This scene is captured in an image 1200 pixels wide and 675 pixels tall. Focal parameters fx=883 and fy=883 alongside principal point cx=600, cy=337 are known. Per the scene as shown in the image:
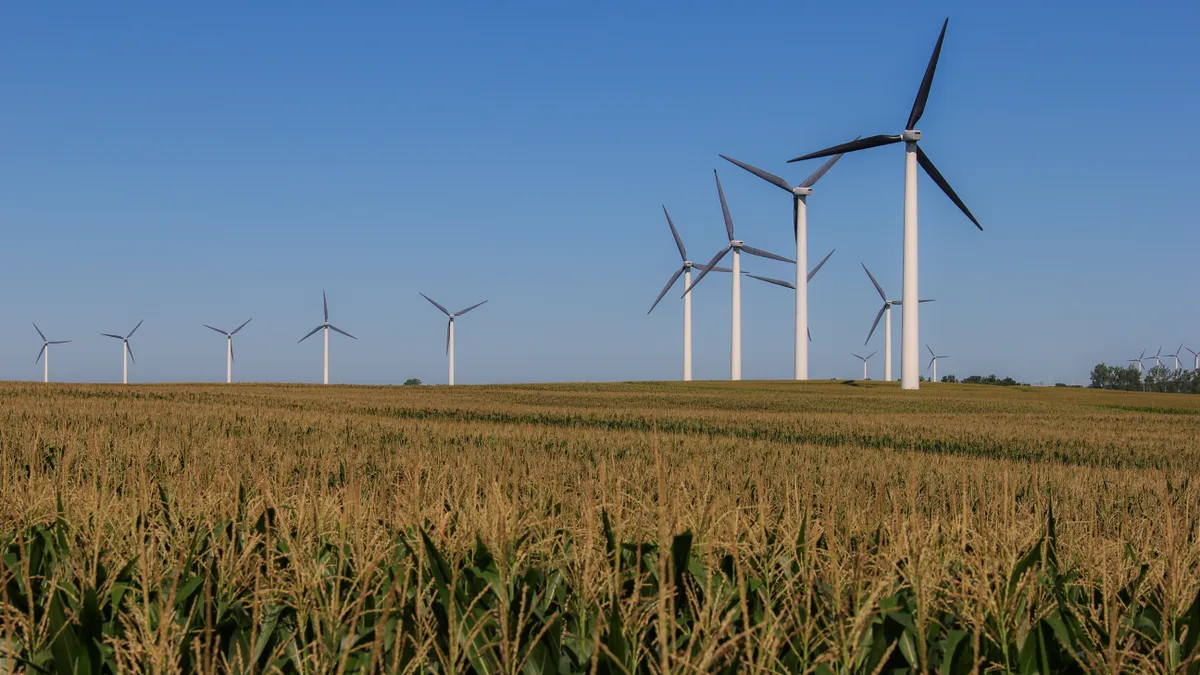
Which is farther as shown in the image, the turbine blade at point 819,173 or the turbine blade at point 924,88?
the turbine blade at point 819,173

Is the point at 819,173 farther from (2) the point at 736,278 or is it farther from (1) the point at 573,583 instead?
(1) the point at 573,583

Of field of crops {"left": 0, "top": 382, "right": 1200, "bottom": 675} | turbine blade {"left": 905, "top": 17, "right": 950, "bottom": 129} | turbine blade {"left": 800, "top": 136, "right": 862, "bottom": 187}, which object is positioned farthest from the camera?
turbine blade {"left": 800, "top": 136, "right": 862, "bottom": 187}

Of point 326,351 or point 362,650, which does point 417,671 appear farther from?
point 326,351

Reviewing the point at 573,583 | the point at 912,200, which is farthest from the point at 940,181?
the point at 573,583

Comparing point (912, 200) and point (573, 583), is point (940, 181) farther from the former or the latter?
point (573, 583)

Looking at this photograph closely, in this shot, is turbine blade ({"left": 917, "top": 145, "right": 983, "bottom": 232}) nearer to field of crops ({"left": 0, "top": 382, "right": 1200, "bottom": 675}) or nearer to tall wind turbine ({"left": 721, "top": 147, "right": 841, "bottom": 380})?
tall wind turbine ({"left": 721, "top": 147, "right": 841, "bottom": 380})

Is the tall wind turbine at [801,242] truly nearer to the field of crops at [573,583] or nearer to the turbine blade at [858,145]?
the turbine blade at [858,145]

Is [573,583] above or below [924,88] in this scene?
below

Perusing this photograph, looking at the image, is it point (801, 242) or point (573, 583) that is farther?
point (801, 242)

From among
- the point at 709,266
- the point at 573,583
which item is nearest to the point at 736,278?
the point at 709,266

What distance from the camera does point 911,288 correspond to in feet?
250

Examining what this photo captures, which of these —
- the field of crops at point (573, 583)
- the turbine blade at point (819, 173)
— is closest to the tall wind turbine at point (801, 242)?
the turbine blade at point (819, 173)

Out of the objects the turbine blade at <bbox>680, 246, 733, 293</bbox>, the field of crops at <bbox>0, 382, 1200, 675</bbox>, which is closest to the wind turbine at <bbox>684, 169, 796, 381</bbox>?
the turbine blade at <bbox>680, 246, 733, 293</bbox>

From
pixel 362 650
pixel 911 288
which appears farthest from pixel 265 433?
pixel 911 288
